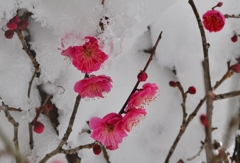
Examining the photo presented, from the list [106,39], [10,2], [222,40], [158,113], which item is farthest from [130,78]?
[10,2]

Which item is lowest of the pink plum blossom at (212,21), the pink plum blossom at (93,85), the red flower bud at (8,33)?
the pink plum blossom at (93,85)

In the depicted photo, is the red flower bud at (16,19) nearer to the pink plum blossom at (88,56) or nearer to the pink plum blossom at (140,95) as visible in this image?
the pink plum blossom at (88,56)

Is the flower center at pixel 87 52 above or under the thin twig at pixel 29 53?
under

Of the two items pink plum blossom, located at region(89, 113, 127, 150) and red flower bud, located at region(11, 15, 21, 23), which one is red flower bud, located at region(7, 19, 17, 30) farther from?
pink plum blossom, located at region(89, 113, 127, 150)

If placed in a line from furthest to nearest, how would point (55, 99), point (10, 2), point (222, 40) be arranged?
1. point (222, 40)
2. point (55, 99)
3. point (10, 2)

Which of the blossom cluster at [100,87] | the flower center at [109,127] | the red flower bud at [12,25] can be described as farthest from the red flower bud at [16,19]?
the flower center at [109,127]

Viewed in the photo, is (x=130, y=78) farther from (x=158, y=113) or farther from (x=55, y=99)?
(x=55, y=99)

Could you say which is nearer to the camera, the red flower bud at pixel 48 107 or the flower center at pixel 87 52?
the flower center at pixel 87 52
